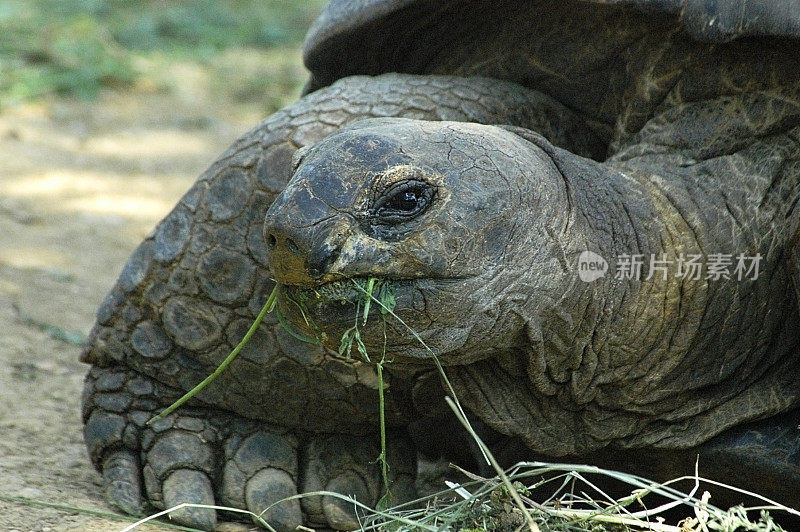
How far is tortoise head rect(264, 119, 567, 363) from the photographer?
252cm

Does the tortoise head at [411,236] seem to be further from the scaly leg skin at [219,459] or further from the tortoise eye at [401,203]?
the scaly leg skin at [219,459]

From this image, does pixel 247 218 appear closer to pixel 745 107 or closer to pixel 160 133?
pixel 745 107

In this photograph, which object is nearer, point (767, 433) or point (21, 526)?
point (21, 526)

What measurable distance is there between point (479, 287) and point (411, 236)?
220 millimetres

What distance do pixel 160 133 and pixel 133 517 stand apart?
15.8 feet

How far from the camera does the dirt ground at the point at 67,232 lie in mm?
3523

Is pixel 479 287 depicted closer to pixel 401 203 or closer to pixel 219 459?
pixel 401 203

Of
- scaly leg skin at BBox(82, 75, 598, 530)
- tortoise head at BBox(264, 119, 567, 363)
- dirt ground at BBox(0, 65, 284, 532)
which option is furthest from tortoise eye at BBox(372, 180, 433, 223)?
dirt ground at BBox(0, 65, 284, 532)

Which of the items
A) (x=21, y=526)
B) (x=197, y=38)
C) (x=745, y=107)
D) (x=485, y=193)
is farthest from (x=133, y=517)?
(x=197, y=38)

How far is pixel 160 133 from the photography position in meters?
7.83

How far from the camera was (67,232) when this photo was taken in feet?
19.2

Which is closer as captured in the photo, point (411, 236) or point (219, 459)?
point (411, 236)

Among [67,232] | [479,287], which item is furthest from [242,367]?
[67,232]

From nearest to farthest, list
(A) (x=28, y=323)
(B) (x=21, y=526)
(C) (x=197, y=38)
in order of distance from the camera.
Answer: (B) (x=21, y=526)
(A) (x=28, y=323)
(C) (x=197, y=38)
